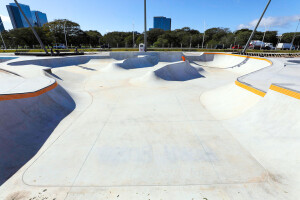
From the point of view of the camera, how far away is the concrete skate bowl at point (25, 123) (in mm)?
4814

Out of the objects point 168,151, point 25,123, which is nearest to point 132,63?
point 25,123

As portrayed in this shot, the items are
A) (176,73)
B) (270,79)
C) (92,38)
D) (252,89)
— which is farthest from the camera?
(92,38)

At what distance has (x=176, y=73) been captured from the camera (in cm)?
1777

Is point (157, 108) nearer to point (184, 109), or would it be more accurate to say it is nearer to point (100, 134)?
point (184, 109)

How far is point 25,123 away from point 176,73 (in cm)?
1509

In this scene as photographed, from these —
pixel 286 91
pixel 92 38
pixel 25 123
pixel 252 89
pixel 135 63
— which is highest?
pixel 92 38

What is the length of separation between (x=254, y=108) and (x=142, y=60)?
23.3 metres

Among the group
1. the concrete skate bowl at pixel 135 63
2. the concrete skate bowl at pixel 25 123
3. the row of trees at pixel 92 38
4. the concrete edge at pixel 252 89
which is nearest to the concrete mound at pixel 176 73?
the concrete edge at pixel 252 89

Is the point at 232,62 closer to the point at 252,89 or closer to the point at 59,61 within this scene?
the point at 252,89

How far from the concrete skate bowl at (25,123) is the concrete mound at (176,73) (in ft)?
34.7

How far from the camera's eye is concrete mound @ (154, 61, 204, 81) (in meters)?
16.6

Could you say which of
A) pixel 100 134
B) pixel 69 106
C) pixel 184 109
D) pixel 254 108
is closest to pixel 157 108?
pixel 184 109

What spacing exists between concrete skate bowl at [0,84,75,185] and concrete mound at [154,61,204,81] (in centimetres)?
1058

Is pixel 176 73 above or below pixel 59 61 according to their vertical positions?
below
